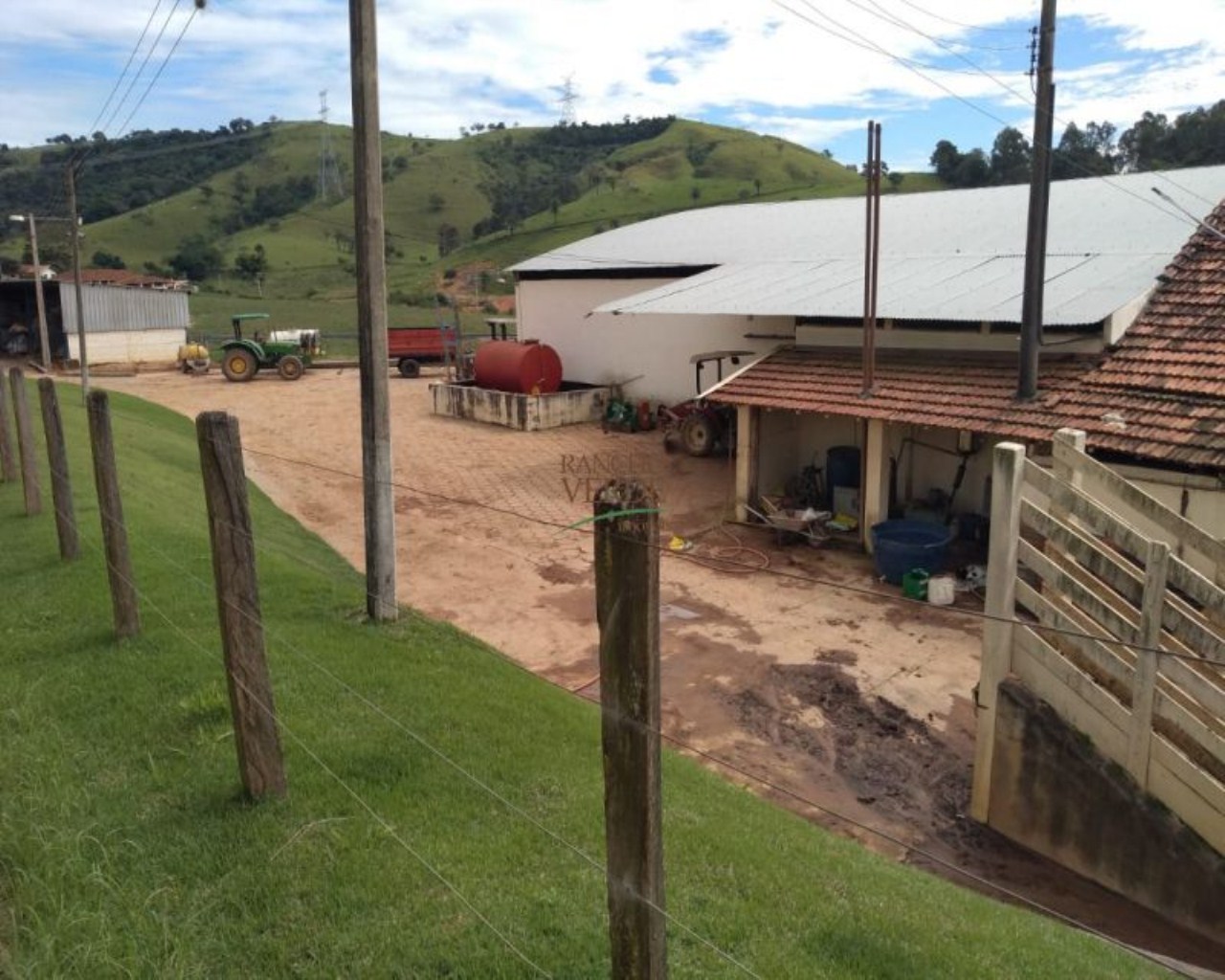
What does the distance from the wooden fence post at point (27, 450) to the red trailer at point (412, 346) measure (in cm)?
2564

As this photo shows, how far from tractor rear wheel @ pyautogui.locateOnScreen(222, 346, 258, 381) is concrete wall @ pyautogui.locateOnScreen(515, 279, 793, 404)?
1021cm

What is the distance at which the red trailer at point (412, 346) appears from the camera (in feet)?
119

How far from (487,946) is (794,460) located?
1513 cm

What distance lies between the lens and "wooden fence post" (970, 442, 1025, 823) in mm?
7426

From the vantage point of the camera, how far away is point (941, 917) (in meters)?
4.68

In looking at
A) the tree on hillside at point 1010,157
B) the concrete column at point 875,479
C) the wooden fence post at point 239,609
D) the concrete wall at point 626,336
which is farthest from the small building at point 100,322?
the tree on hillside at point 1010,157

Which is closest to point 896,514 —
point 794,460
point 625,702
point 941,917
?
point 794,460

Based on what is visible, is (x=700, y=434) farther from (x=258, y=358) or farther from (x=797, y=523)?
(x=258, y=358)

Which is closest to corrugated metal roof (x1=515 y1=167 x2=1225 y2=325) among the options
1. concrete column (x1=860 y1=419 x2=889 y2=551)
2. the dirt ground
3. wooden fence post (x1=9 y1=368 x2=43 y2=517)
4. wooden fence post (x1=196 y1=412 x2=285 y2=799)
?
concrete column (x1=860 y1=419 x2=889 y2=551)

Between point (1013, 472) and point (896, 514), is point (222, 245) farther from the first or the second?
point (1013, 472)

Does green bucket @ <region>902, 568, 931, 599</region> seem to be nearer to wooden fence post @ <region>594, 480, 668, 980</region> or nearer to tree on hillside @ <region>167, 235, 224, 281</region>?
wooden fence post @ <region>594, 480, 668, 980</region>

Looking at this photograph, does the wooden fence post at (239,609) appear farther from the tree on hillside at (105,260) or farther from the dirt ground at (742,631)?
the tree on hillside at (105,260)

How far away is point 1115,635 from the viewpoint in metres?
6.95

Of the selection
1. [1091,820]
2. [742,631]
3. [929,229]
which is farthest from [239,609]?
[929,229]
